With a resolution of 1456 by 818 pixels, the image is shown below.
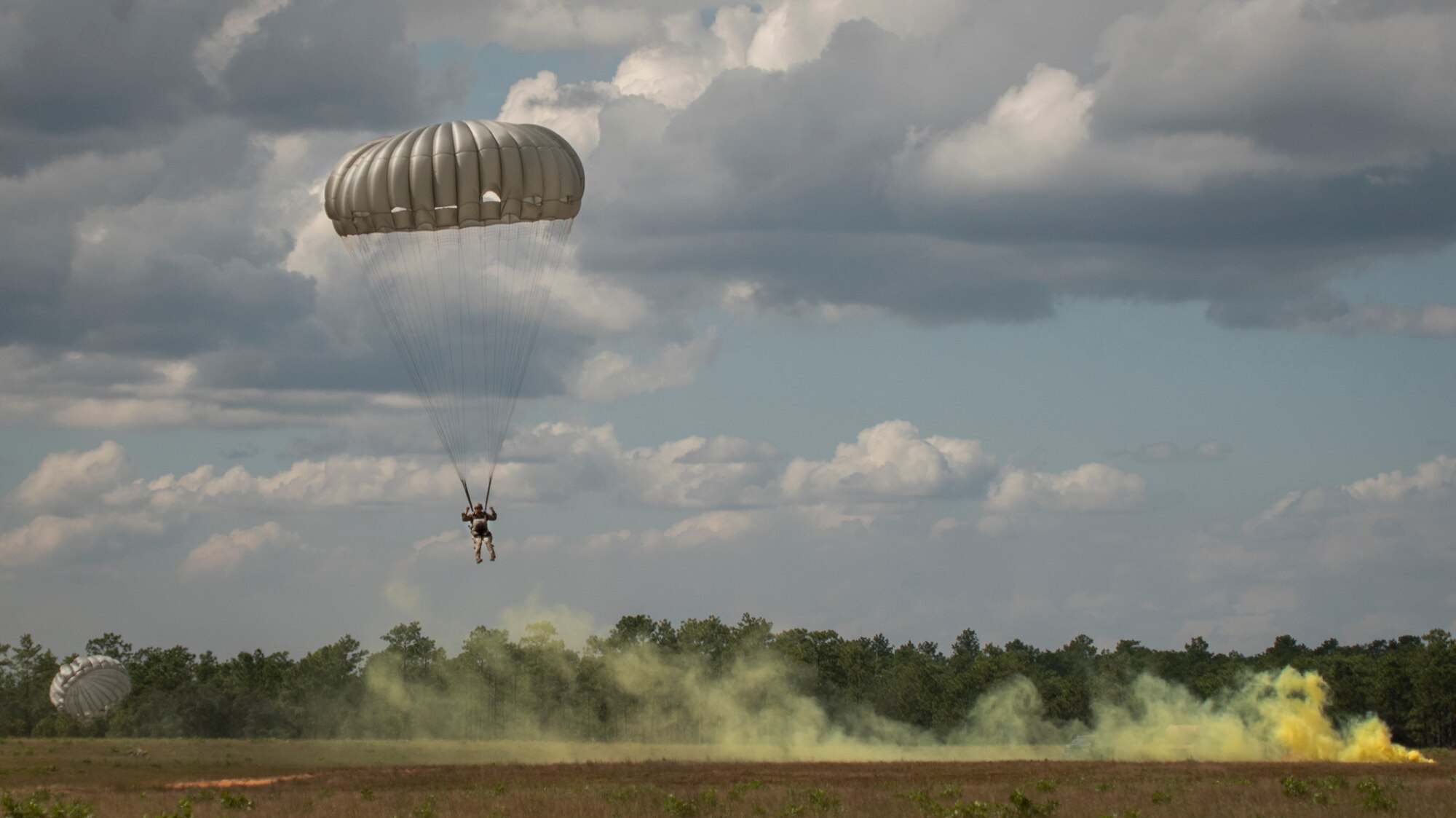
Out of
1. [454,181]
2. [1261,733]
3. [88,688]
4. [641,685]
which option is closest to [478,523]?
[454,181]

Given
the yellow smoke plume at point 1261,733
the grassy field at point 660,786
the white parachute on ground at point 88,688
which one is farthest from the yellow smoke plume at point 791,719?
the white parachute on ground at point 88,688

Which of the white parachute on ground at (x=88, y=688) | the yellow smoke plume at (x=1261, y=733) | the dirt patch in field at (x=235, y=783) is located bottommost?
the yellow smoke plume at (x=1261, y=733)

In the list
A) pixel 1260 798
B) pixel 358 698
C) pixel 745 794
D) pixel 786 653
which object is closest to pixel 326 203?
pixel 745 794

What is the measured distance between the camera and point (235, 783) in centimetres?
5378

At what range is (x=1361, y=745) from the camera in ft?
222

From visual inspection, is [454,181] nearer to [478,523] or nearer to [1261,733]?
[478,523]

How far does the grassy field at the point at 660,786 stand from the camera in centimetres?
3731

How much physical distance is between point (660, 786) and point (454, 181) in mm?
21170

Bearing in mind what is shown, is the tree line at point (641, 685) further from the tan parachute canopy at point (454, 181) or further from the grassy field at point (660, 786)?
the tan parachute canopy at point (454, 181)

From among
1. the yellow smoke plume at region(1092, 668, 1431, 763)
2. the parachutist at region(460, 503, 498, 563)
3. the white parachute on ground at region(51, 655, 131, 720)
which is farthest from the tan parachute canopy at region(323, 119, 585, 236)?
the white parachute on ground at region(51, 655, 131, 720)

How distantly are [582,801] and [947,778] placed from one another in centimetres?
1831

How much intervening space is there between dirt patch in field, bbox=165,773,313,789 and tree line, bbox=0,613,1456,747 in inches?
2720

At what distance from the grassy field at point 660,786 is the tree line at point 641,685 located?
46736mm

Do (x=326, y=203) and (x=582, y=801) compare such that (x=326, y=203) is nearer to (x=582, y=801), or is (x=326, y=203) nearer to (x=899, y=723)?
(x=582, y=801)
